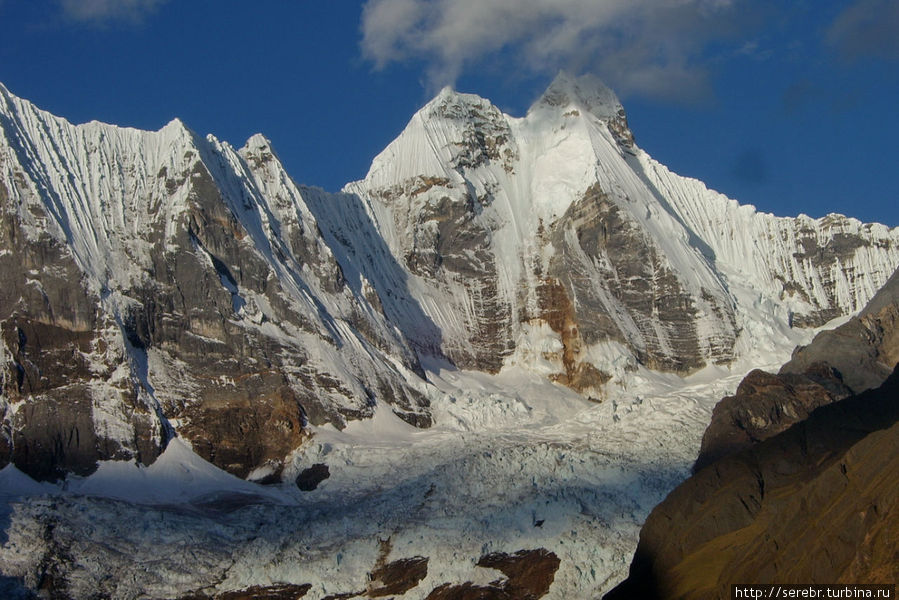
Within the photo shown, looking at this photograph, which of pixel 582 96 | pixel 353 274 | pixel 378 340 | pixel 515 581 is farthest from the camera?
pixel 582 96

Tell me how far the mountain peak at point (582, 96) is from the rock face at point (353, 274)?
394 millimetres

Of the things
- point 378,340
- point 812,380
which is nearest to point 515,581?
point 812,380

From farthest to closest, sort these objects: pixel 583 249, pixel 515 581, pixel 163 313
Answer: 1. pixel 583 249
2. pixel 163 313
3. pixel 515 581

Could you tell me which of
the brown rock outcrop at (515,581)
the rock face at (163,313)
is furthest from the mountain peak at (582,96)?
the brown rock outcrop at (515,581)

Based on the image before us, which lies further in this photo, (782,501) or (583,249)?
(583,249)

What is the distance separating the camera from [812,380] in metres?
126

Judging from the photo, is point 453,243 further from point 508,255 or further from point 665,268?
point 665,268

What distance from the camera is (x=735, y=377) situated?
5595 inches

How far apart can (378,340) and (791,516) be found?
87.3 meters

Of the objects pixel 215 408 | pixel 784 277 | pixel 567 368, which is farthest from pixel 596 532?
pixel 784 277

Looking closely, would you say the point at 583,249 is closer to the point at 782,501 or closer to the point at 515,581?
the point at 515,581

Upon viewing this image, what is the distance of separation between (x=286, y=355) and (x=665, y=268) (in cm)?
4971

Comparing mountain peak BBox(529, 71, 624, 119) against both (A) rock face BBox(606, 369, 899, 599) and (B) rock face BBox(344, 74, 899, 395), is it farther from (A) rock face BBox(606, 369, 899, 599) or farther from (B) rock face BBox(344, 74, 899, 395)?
(A) rock face BBox(606, 369, 899, 599)

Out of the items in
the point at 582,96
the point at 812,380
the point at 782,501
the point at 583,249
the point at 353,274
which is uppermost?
the point at 582,96
